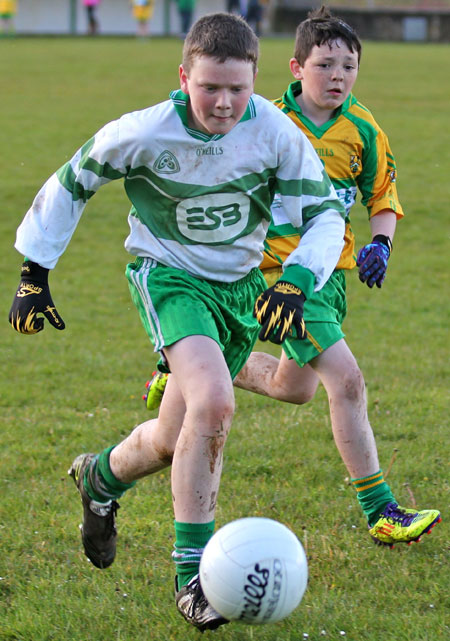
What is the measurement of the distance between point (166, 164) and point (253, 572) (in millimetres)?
1436

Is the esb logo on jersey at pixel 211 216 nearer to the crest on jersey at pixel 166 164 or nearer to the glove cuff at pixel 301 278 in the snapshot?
the crest on jersey at pixel 166 164

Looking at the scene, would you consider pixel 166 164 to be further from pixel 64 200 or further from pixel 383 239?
pixel 383 239

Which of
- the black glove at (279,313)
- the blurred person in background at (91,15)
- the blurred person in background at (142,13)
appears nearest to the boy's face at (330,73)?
the black glove at (279,313)

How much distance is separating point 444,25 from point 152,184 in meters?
41.9

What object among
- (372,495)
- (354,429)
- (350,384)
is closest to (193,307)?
(350,384)

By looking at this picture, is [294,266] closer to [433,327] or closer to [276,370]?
[276,370]

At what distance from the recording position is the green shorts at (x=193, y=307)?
336cm

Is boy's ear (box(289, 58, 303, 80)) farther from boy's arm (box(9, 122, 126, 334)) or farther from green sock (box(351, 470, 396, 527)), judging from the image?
green sock (box(351, 470, 396, 527))

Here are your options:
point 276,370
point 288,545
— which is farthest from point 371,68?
point 288,545

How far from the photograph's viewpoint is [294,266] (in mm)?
3371

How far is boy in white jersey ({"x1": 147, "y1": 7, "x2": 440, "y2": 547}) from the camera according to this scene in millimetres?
3979

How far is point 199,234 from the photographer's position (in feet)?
Answer: 11.4

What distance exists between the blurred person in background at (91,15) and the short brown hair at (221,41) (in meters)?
40.7

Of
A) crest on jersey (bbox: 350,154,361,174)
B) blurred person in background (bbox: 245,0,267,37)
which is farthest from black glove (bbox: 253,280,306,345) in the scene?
blurred person in background (bbox: 245,0,267,37)
